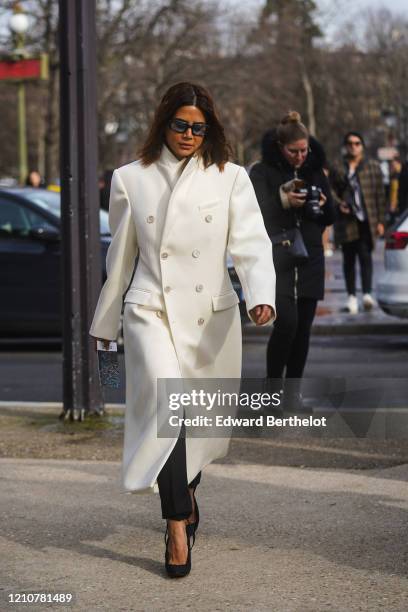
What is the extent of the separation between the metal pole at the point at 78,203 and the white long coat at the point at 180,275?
9.65 ft

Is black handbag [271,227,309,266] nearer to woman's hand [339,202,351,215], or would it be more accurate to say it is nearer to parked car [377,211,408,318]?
parked car [377,211,408,318]

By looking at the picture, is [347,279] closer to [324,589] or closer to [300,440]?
[300,440]

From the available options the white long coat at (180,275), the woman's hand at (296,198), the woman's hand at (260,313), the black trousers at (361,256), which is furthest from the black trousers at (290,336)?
the black trousers at (361,256)

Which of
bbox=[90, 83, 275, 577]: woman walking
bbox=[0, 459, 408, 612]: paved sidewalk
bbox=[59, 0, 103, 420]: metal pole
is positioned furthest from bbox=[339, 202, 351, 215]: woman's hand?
bbox=[90, 83, 275, 577]: woman walking

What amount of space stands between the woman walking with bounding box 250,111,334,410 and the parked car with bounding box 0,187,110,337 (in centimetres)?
445

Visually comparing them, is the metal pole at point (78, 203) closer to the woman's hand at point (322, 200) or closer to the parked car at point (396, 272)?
the woman's hand at point (322, 200)

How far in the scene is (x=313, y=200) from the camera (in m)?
7.91

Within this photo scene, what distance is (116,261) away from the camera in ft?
16.3

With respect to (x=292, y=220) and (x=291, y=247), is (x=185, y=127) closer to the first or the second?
(x=291, y=247)

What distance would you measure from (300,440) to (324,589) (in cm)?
284

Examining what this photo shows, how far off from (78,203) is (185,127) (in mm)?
3159

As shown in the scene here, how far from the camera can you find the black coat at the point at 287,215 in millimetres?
7922

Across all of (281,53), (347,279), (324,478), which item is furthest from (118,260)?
(281,53)

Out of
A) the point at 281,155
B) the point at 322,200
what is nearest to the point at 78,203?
the point at 281,155
